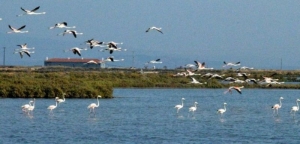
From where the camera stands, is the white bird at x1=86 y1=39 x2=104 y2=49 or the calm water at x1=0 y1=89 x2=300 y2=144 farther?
the white bird at x1=86 y1=39 x2=104 y2=49

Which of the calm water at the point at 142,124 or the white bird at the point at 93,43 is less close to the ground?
the white bird at the point at 93,43

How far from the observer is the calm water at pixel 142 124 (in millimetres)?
24516

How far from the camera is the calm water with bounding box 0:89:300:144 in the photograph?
24516 millimetres

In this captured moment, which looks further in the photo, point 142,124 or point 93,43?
point 142,124

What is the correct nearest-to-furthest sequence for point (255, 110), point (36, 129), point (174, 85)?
1. point (36, 129)
2. point (255, 110)
3. point (174, 85)

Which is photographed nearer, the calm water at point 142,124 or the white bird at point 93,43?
the calm water at point 142,124

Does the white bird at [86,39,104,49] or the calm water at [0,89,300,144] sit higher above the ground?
the white bird at [86,39,104,49]

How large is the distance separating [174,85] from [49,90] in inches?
896

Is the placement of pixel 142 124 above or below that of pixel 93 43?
below

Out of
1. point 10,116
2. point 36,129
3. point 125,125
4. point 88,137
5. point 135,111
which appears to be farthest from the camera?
point 135,111

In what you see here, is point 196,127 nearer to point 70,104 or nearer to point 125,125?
point 125,125

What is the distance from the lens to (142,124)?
2909cm

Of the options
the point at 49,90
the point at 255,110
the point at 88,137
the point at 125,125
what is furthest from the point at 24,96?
the point at 88,137

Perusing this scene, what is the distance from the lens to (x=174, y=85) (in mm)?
65062
